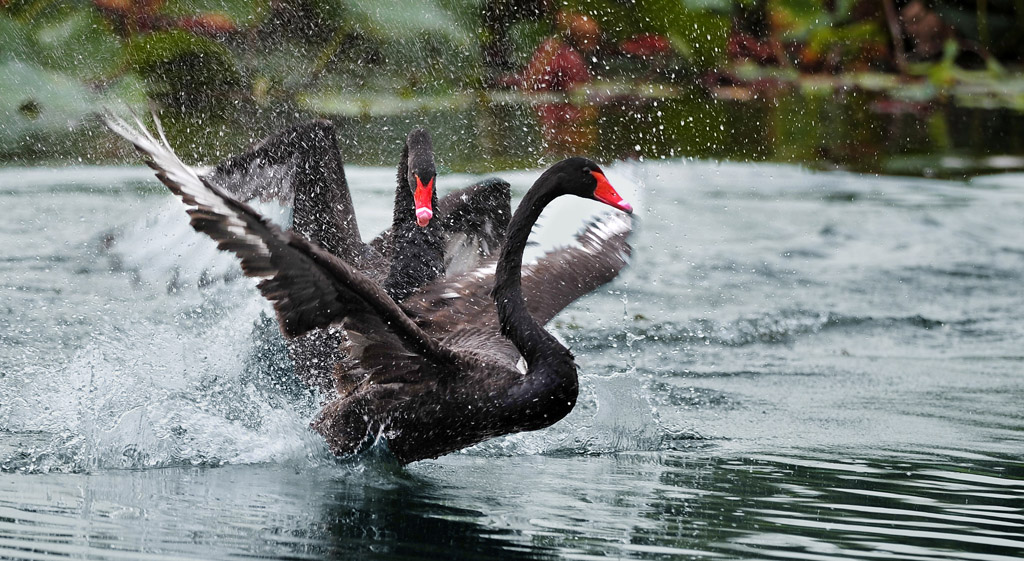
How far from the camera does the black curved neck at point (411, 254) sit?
5.84 metres

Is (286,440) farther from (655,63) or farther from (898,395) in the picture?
(655,63)

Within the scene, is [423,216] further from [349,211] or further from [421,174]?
[349,211]

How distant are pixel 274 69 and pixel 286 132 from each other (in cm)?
554

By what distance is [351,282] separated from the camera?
14.4 ft

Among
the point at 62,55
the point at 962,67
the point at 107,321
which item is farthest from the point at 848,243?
the point at 962,67

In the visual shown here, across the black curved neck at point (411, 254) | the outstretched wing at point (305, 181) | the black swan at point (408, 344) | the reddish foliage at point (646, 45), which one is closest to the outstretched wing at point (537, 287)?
the black curved neck at point (411, 254)

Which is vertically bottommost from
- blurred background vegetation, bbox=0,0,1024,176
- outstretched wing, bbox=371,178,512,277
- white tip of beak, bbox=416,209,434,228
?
white tip of beak, bbox=416,209,434,228

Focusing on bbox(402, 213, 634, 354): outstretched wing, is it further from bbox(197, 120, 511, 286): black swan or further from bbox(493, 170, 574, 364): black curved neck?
bbox(493, 170, 574, 364): black curved neck

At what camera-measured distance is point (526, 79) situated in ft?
45.8

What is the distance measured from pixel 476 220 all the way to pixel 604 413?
143 cm

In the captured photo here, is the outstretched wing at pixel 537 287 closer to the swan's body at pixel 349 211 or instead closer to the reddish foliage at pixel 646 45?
the swan's body at pixel 349 211

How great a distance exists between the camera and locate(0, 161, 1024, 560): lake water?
418cm

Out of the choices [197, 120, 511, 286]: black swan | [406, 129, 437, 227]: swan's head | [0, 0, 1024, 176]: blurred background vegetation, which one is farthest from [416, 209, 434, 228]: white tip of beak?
[0, 0, 1024, 176]: blurred background vegetation

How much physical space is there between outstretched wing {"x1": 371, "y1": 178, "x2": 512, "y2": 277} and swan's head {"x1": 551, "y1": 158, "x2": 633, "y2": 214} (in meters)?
1.87
